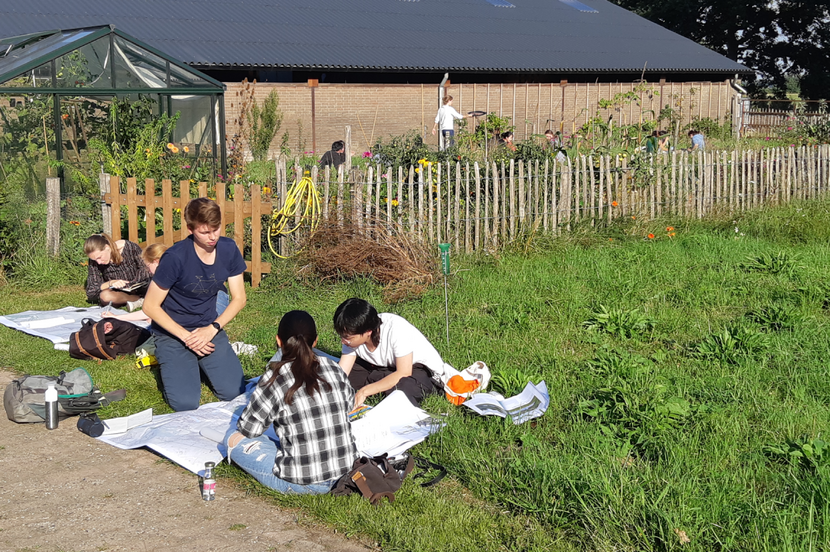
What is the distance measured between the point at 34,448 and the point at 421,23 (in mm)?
25113

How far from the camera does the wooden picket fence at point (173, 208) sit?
30.8 feet

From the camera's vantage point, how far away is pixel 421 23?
93.1ft

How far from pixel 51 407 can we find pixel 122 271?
2987 millimetres

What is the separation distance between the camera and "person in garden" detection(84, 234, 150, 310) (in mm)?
8156

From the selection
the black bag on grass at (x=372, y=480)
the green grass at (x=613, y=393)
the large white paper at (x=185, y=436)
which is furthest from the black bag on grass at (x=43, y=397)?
the black bag on grass at (x=372, y=480)

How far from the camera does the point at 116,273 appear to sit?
329 inches

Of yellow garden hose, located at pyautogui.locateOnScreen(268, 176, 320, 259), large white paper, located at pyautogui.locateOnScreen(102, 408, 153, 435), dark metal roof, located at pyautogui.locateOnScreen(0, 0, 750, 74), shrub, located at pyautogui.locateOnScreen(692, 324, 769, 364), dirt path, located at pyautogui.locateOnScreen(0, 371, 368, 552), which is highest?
dark metal roof, located at pyautogui.locateOnScreen(0, 0, 750, 74)

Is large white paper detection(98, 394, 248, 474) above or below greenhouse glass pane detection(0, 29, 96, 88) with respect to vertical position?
below

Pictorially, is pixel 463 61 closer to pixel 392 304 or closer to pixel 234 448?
pixel 392 304

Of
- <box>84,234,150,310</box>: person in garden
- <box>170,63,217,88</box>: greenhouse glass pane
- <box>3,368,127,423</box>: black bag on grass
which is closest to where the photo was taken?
<box>3,368,127,423</box>: black bag on grass

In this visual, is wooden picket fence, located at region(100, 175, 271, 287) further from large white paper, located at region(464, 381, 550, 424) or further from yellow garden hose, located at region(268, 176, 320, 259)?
large white paper, located at region(464, 381, 550, 424)

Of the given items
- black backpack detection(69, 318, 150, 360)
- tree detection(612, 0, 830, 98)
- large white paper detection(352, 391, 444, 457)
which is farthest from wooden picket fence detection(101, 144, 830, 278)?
tree detection(612, 0, 830, 98)

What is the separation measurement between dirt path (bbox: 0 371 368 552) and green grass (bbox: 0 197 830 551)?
0.22m

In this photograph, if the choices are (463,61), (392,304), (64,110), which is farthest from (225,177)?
(463,61)
